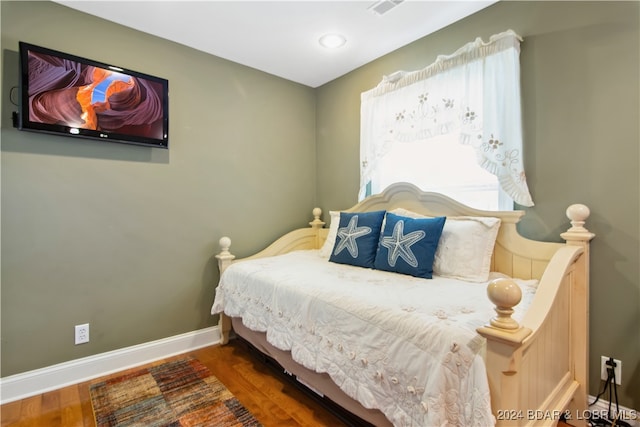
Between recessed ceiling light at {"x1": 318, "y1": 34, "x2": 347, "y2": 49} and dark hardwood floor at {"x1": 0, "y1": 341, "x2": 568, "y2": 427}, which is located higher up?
recessed ceiling light at {"x1": 318, "y1": 34, "x2": 347, "y2": 49}

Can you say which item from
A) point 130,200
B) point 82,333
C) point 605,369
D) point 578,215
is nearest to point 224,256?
point 130,200

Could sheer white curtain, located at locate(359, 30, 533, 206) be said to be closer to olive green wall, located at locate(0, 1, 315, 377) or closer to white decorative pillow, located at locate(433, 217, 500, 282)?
white decorative pillow, located at locate(433, 217, 500, 282)

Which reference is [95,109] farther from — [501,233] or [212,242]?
[501,233]

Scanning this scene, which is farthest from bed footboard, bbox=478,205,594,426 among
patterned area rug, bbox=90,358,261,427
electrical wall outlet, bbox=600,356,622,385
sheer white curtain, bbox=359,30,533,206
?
patterned area rug, bbox=90,358,261,427

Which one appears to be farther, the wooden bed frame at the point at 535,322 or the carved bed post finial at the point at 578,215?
the carved bed post finial at the point at 578,215

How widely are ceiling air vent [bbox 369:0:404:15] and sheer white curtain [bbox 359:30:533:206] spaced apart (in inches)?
18.7

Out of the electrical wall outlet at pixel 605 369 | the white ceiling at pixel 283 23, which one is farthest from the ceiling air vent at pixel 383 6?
the electrical wall outlet at pixel 605 369

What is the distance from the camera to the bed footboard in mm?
947

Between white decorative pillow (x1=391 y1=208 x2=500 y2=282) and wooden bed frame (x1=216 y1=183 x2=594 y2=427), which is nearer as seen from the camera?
wooden bed frame (x1=216 y1=183 x2=594 y2=427)

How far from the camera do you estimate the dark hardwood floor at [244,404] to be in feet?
5.41

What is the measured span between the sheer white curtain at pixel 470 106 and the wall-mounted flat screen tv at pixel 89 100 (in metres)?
1.72

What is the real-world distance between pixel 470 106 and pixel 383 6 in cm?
84

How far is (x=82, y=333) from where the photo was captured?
2.07m

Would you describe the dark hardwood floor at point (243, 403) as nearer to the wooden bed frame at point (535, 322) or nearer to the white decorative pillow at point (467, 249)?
the wooden bed frame at point (535, 322)
